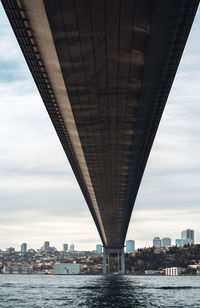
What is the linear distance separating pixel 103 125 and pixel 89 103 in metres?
4.34

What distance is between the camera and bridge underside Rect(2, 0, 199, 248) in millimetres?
18297

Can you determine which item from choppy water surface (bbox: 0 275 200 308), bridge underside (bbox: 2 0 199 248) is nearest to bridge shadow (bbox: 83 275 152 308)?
choppy water surface (bbox: 0 275 200 308)

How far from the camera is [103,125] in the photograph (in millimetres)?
32750

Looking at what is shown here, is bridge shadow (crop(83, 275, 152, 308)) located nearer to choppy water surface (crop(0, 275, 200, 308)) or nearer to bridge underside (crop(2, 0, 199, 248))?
choppy water surface (crop(0, 275, 200, 308))

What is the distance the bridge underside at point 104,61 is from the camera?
18297 mm

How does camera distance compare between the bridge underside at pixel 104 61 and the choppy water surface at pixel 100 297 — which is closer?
the bridge underside at pixel 104 61

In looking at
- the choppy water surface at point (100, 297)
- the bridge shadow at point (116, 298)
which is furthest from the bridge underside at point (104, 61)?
the choppy water surface at point (100, 297)

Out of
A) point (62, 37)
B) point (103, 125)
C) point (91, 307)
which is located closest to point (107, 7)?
point (62, 37)

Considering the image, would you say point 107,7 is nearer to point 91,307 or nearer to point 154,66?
point 154,66

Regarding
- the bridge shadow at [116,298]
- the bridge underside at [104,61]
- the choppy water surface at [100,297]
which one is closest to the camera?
the bridge underside at [104,61]

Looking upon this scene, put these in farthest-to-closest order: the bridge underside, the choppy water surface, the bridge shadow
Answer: the choppy water surface → the bridge shadow → the bridge underside

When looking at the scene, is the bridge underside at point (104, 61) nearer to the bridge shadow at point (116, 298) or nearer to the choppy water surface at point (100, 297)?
the bridge shadow at point (116, 298)

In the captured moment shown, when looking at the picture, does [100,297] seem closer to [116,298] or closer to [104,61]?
[116,298]

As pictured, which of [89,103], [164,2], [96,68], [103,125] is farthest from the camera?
[103,125]
